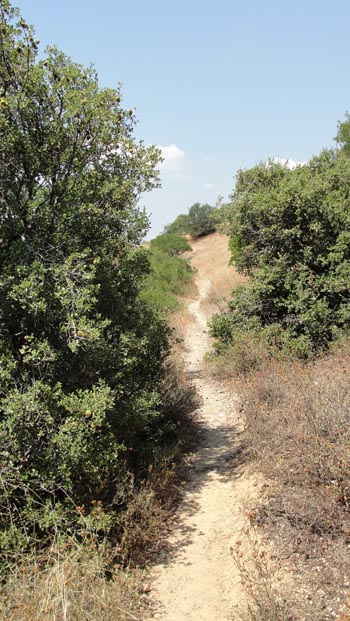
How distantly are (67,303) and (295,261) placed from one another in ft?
22.7

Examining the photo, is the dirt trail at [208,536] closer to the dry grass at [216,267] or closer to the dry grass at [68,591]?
the dry grass at [68,591]

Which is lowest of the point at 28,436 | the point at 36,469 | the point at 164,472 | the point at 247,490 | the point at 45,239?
the point at 247,490

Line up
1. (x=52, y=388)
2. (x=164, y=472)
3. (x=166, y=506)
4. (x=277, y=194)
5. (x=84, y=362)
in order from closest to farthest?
(x=52, y=388)
(x=84, y=362)
(x=166, y=506)
(x=164, y=472)
(x=277, y=194)

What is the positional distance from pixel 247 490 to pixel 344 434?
1517 millimetres

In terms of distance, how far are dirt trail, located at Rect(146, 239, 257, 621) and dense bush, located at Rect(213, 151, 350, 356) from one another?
276cm

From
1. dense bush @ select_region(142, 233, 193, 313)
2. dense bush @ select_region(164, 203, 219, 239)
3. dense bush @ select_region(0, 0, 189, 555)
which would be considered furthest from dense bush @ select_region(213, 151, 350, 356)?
dense bush @ select_region(164, 203, 219, 239)

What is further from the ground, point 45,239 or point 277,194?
point 45,239

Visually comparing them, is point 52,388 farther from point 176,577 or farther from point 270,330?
point 270,330

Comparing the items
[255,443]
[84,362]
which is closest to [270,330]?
[255,443]

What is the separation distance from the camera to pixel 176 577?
4492 millimetres

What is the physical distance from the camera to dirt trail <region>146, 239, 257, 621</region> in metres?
4.09

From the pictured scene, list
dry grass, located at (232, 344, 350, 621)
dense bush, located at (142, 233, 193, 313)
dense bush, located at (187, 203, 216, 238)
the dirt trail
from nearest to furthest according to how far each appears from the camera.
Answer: dry grass, located at (232, 344, 350, 621) → the dirt trail → dense bush, located at (142, 233, 193, 313) → dense bush, located at (187, 203, 216, 238)

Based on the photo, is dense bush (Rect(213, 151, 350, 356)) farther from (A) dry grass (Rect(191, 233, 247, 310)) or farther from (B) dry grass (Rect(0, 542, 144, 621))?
(B) dry grass (Rect(0, 542, 144, 621))

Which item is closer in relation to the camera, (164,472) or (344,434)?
(344,434)
